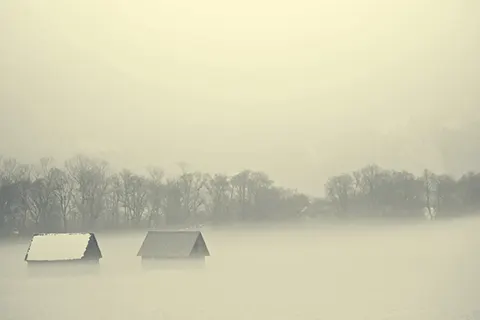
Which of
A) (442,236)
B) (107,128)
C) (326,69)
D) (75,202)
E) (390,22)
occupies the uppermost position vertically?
(390,22)

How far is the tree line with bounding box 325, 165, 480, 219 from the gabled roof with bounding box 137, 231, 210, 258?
60 centimetres

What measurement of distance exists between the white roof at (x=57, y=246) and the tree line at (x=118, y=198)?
0.03 meters

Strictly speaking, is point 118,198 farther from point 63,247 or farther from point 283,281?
point 283,281

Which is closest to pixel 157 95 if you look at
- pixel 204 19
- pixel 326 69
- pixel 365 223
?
pixel 204 19

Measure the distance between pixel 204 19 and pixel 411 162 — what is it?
111 cm

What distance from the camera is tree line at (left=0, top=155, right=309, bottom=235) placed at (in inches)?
101

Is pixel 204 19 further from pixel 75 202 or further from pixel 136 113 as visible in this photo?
pixel 75 202

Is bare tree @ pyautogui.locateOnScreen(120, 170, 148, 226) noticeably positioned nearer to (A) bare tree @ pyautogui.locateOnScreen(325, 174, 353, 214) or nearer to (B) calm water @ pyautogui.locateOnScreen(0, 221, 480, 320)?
(B) calm water @ pyautogui.locateOnScreen(0, 221, 480, 320)

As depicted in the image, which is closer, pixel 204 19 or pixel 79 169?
pixel 79 169

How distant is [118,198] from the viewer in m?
2.58

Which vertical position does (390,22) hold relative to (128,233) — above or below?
above

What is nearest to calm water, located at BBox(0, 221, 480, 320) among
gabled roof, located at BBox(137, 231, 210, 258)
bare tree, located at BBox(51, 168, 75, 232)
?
gabled roof, located at BBox(137, 231, 210, 258)

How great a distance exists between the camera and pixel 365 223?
2.64 m

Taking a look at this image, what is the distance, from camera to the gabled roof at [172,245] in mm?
2525
